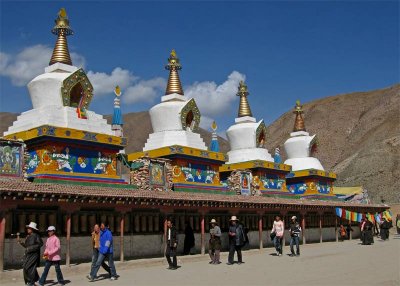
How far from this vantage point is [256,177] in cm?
3281

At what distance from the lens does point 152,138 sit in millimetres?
28922

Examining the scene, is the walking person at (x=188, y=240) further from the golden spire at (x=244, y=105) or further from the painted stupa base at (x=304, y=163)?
the painted stupa base at (x=304, y=163)

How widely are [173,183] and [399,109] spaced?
81.4 metres

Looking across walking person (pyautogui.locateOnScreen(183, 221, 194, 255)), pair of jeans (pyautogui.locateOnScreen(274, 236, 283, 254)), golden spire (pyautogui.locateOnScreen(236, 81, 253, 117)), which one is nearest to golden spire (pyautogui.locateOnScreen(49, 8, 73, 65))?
walking person (pyautogui.locateOnScreen(183, 221, 194, 255))

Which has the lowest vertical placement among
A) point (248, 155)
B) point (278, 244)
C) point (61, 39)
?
point (278, 244)

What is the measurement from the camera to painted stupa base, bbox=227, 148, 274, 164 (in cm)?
3380

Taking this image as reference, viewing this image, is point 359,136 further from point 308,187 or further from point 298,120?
point 308,187

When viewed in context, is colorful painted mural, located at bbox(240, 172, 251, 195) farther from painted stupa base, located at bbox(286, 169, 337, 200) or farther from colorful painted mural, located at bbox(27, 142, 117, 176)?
colorful painted mural, located at bbox(27, 142, 117, 176)

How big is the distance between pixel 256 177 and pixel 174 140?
7.18m

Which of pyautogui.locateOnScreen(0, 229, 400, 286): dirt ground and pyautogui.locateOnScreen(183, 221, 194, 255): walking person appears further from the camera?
pyautogui.locateOnScreen(183, 221, 194, 255): walking person

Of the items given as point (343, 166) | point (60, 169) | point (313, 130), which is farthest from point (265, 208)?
point (313, 130)

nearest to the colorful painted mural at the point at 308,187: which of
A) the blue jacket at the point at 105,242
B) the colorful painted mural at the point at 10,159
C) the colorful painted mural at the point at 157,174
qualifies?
the colorful painted mural at the point at 157,174

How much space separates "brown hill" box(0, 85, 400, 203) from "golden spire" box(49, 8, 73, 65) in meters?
42.6

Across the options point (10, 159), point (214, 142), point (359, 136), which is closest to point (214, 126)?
point (214, 142)
